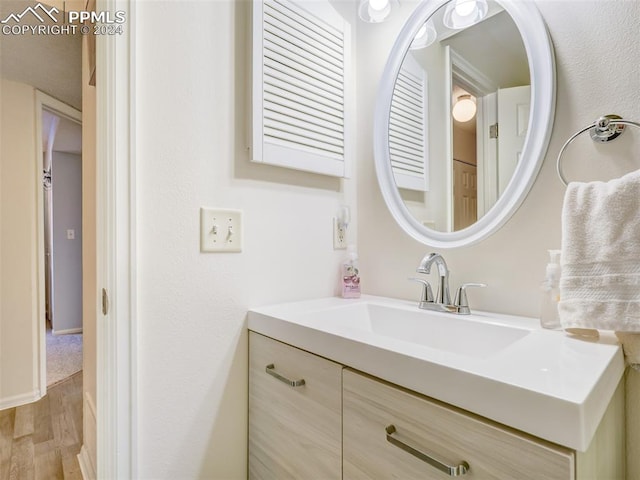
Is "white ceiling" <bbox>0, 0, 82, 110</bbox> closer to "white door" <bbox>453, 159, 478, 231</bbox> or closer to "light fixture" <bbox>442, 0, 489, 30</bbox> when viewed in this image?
"light fixture" <bbox>442, 0, 489, 30</bbox>

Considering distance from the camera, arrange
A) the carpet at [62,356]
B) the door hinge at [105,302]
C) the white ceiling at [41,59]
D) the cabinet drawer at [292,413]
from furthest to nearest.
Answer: the carpet at [62,356]
the white ceiling at [41,59]
the door hinge at [105,302]
the cabinet drawer at [292,413]

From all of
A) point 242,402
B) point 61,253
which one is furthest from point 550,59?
point 61,253

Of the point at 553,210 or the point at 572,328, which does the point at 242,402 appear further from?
the point at 553,210

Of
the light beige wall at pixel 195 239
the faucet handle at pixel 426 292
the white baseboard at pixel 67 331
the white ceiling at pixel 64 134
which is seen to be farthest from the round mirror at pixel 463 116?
the white baseboard at pixel 67 331

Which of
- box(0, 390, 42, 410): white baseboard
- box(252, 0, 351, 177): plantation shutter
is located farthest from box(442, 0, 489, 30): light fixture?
box(0, 390, 42, 410): white baseboard

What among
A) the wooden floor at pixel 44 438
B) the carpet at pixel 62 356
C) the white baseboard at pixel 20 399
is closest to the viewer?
the wooden floor at pixel 44 438

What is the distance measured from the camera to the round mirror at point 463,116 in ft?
3.00

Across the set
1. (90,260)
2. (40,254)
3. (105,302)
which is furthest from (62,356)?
(105,302)

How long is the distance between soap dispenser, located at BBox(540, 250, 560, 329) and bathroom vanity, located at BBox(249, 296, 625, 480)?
4 cm

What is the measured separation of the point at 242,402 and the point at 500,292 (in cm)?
82

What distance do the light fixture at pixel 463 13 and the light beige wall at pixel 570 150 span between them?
0.17m

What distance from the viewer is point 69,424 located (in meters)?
1.88

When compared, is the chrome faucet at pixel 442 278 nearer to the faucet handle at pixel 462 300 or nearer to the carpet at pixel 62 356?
the faucet handle at pixel 462 300

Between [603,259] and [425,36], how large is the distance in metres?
0.89
